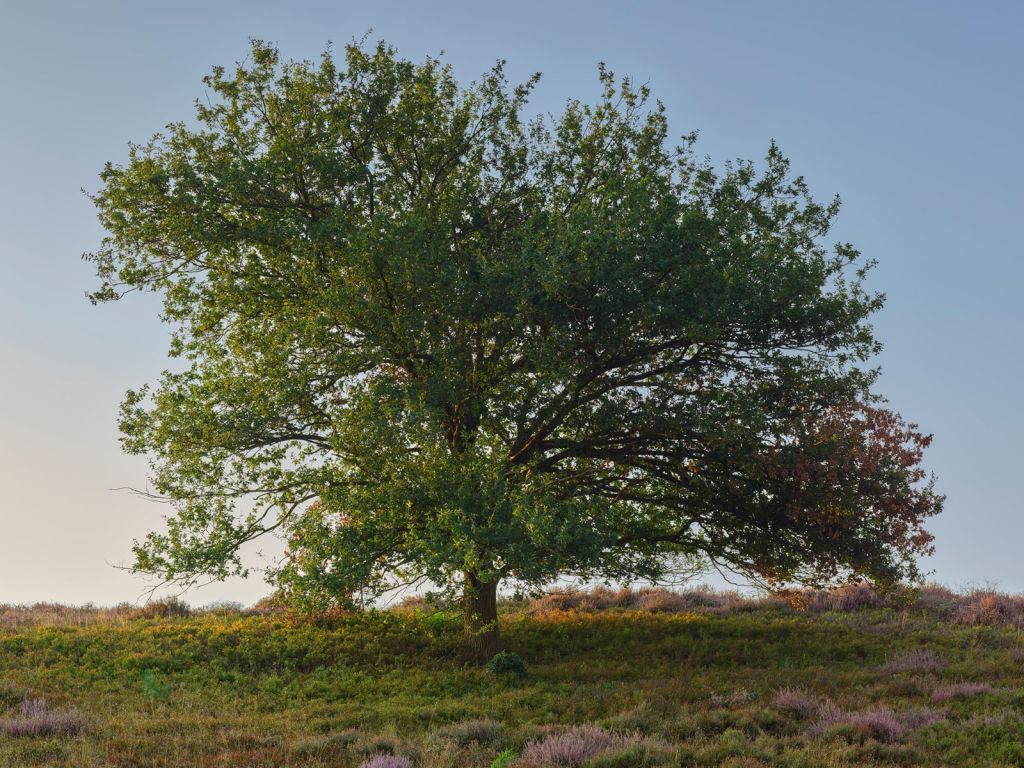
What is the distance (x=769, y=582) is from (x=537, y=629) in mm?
7117

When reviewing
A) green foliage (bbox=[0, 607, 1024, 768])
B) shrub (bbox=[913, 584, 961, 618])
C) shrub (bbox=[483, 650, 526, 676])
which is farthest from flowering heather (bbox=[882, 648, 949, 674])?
Result: shrub (bbox=[483, 650, 526, 676])

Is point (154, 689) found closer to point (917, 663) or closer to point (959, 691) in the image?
point (959, 691)

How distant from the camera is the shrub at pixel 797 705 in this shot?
16.7m

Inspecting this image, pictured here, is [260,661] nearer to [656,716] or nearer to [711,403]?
[656,716]

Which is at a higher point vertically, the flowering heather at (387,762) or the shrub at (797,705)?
the flowering heather at (387,762)

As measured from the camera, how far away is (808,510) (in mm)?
22000

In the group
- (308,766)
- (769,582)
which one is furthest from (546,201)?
(308,766)

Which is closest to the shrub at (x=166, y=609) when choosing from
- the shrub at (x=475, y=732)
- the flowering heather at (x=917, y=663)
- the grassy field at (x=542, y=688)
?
the grassy field at (x=542, y=688)

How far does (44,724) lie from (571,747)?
9746 mm

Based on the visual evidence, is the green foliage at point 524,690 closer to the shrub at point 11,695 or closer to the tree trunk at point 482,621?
the shrub at point 11,695

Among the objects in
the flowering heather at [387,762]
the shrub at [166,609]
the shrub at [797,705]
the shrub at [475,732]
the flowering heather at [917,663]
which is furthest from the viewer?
the shrub at [166,609]

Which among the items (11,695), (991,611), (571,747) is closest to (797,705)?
(571,747)

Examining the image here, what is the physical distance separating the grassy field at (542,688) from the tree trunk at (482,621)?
2.41 ft

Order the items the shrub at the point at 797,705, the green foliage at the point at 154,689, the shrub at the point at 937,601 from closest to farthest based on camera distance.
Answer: the shrub at the point at 797,705, the green foliage at the point at 154,689, the shrub at the point at 937,601
